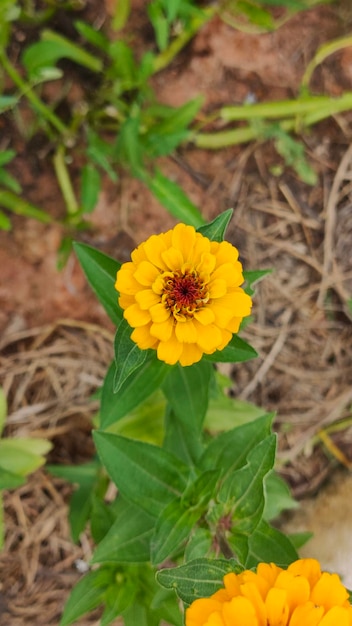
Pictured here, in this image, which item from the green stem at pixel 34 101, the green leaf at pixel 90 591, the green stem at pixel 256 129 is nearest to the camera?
the green leaf at pixel 90 591

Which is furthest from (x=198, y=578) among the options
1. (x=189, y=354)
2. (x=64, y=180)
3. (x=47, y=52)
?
(x=47, y=52)

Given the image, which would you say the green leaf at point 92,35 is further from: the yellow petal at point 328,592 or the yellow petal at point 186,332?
the yellow petal at point 328,592

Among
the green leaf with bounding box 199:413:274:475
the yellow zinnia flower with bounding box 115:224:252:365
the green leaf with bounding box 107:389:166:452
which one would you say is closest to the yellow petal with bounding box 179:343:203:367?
the yellow zinnia flower with bounding box 115:224:252:365

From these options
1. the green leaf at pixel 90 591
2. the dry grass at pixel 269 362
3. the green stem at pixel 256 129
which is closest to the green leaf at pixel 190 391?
the green leaf at pixel 90 591

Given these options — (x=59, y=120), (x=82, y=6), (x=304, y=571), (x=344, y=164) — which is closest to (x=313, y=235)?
(x=344, y=164)

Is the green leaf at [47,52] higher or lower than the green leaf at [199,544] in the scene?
higher

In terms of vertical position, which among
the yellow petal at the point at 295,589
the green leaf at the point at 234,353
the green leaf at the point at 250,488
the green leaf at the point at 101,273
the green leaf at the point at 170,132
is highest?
the green leaf at the point at 101,273

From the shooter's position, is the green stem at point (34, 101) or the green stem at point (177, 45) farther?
the green stem at point (177, 45)

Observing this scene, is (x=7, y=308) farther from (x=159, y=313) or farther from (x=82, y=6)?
(x=159, y=313)
